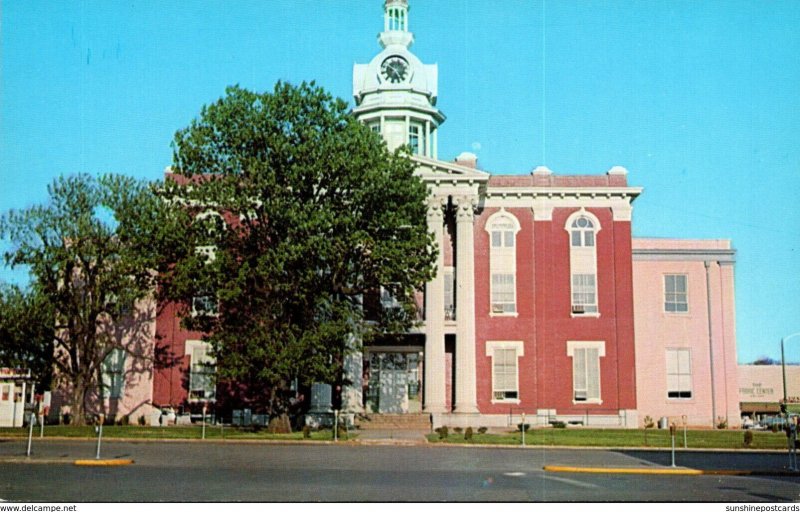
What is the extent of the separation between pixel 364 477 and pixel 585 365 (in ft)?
98.1

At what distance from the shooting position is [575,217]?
49.2m

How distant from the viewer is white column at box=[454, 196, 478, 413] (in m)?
45.5

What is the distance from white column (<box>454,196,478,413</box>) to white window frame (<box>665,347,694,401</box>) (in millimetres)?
10797

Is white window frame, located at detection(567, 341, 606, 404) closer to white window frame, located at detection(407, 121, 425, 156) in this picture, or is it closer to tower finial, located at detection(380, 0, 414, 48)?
white window frame, located at detection(407, 121, 425, 156)

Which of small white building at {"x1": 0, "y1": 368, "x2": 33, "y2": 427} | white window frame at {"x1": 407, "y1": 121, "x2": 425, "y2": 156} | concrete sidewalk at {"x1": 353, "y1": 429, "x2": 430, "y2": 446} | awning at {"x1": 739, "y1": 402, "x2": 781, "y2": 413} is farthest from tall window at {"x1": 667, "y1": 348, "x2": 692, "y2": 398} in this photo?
small white building at {"x1": 0, "y1": 368, "x2": 33, "y2": 427}

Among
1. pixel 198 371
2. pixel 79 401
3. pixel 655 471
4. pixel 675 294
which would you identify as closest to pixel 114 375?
pixel 79 401

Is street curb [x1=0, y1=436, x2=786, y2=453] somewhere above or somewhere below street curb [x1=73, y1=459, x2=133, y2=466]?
below

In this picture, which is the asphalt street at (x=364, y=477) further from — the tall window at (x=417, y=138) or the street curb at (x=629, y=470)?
the tall window at (x=417, y=138)

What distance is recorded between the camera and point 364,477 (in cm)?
1989

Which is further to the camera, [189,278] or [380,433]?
[380,433]

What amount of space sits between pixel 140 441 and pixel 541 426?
67.7ft
